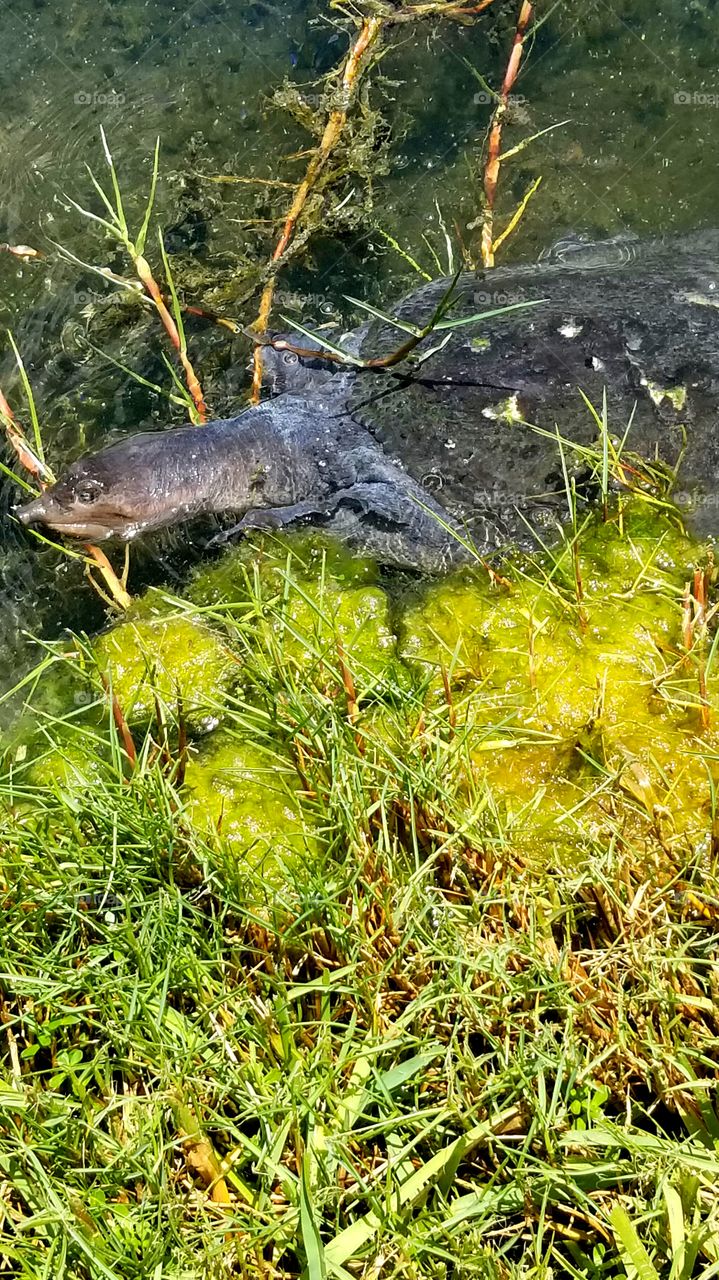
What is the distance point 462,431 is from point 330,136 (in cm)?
169

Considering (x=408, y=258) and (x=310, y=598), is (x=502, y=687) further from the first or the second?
(x=408, y=258)

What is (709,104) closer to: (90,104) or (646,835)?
(90,104)

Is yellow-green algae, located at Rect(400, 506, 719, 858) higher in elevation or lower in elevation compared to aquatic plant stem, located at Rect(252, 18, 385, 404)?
lower

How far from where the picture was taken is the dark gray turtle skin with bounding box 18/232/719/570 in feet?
11.5

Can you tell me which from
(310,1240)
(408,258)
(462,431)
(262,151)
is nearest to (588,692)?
(462,431)

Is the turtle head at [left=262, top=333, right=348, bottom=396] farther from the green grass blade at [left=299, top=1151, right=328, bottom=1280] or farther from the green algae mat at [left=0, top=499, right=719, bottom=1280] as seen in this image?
the green grass blade at [left=299, top=1151, right=328, bottom=1280]

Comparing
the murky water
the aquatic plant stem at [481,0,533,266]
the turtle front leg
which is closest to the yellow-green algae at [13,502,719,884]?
the turtle front leg

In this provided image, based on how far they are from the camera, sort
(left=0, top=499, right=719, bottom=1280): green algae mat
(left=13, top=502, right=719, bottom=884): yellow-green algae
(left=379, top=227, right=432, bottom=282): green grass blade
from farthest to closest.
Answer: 1. (left=379, top=227, right=432, bottom=282): green grass blade
2. (left=13, top=502, right=719, bottom=884): yellow-green algae
3. (left=0, top=499, right=719, bottom=1280): green algae mat

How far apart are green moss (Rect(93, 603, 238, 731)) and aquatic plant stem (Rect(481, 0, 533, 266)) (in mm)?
2087

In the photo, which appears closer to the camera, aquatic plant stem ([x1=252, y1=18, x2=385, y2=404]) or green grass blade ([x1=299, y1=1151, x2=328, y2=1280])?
green grass blade ([x1=299, y1=1151, x2=328, y2=1280])

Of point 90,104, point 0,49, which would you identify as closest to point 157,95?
point 90,104

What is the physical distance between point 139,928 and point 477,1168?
872 millimetres

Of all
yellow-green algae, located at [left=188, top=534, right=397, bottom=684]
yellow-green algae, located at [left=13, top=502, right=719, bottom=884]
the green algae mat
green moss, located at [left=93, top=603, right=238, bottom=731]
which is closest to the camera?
the green algae mat

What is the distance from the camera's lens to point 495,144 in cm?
435
